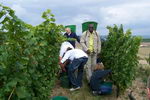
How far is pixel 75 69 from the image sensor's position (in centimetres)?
972

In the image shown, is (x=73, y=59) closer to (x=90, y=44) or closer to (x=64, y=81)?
(x=64, y=81)

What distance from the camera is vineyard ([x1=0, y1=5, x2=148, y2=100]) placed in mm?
4273

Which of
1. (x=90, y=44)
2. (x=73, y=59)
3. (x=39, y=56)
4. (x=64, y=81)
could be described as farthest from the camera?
(x=90, y=44)

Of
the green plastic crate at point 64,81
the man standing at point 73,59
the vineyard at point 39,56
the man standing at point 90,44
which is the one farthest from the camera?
the man standing at point 90,44

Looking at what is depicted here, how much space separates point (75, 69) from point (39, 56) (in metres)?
4.26

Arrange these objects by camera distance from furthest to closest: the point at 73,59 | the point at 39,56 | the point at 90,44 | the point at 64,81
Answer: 1. the point at 90,44
2. the point at 64,81
3. the point at 73,59
4. the point at 39,56

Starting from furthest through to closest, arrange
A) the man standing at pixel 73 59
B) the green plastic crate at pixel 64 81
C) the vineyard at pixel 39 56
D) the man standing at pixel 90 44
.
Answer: the man standing at pixel 90 44
the green plastic crate at pixel 64 81
the man standing at pixel 73 59
the vineyard at pixel 39 56

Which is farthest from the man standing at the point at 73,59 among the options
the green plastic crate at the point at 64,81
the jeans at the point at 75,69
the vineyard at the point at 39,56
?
the vineyard at the point at 39,56

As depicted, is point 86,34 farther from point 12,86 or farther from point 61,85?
point 12,86

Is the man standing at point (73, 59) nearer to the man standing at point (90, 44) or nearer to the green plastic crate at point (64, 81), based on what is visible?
the green plastic crate at point (64, 81)

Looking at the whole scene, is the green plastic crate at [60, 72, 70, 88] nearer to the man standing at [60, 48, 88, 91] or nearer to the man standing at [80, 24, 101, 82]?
the man standing at [60, 48, 88, 91]

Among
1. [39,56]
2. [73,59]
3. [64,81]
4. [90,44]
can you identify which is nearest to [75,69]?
[73,59]

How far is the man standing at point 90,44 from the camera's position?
1047 cm

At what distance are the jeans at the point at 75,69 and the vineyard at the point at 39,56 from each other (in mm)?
317
